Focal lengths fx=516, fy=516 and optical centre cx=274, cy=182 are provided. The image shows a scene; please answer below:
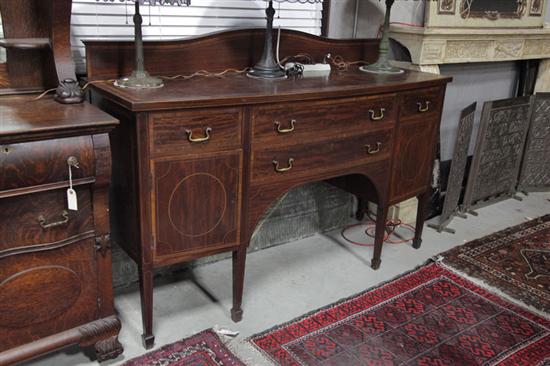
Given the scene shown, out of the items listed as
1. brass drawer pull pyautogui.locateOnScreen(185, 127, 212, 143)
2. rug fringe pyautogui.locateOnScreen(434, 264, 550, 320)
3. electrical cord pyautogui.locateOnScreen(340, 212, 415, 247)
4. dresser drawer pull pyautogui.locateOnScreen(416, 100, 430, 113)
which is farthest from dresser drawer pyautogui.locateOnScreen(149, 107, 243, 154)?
rug fringe pyautogui.locateOnScreen(434, 264, 550, 320)

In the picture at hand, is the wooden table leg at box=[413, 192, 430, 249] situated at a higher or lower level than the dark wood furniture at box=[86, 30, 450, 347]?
lower

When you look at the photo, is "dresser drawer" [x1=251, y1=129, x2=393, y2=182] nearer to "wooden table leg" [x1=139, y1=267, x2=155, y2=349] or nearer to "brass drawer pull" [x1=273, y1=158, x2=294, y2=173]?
"brass drawer pull" [x1=273, y1=158, x2=294, y2=173]

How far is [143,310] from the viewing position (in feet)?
6.13

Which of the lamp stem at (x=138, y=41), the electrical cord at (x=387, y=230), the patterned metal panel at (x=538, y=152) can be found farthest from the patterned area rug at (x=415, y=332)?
the patterned metal panel at (x=538, y=152)

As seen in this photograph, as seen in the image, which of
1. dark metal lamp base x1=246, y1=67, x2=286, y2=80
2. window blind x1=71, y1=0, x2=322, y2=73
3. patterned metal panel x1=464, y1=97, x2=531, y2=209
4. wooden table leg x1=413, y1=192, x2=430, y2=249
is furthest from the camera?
patterned metal panel x1=464, y1=97, x2=531, y2=209

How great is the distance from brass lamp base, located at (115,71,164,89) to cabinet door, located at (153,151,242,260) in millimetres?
302

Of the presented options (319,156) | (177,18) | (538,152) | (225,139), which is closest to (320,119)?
(319,156)

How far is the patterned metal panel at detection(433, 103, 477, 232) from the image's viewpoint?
2874mm

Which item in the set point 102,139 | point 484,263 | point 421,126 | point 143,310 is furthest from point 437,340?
point 102,139

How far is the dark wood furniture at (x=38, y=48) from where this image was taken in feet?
5.51

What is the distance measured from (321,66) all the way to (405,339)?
125 cm

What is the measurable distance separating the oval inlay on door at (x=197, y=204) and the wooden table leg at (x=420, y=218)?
128 centimetres

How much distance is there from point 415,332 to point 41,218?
1.46 meters

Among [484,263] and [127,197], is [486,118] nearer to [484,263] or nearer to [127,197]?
[484,263]
